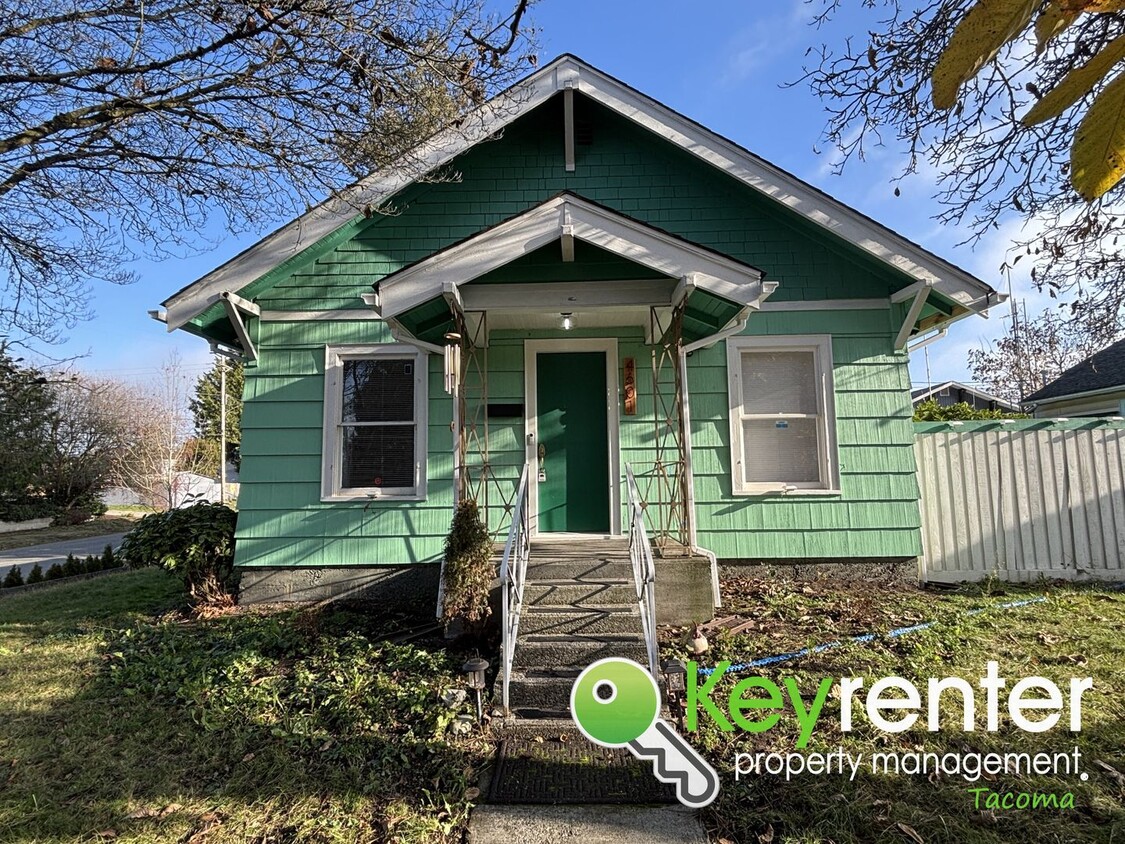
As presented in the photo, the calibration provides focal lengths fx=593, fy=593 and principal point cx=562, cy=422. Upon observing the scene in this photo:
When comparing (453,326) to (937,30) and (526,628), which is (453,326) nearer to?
(526,628)

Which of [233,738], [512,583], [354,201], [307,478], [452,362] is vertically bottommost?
[233,738]

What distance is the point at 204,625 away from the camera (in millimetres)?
5789

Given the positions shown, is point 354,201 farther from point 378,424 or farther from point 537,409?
point 537,409

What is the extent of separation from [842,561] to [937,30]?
4.92 metres

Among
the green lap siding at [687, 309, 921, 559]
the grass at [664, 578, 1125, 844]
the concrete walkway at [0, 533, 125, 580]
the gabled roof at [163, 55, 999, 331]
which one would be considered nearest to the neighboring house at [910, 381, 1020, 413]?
the green lap siding at [687, 309, 921, 559]

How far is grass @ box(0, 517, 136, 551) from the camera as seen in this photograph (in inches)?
737

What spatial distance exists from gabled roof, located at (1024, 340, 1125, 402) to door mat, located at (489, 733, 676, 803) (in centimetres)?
1319

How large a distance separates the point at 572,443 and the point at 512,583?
2478 mm

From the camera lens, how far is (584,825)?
2.91 metres

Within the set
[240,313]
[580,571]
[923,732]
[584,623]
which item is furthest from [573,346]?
[923,732]

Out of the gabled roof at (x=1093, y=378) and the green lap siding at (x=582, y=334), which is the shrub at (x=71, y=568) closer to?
the green lap siding at (x=582, y=334)

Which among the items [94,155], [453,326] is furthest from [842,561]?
[94,155]

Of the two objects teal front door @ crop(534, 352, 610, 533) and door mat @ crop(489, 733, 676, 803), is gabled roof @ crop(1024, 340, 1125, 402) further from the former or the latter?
door mat @ crop(489, 733, 676, 803)

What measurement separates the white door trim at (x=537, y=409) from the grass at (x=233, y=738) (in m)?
2.13
